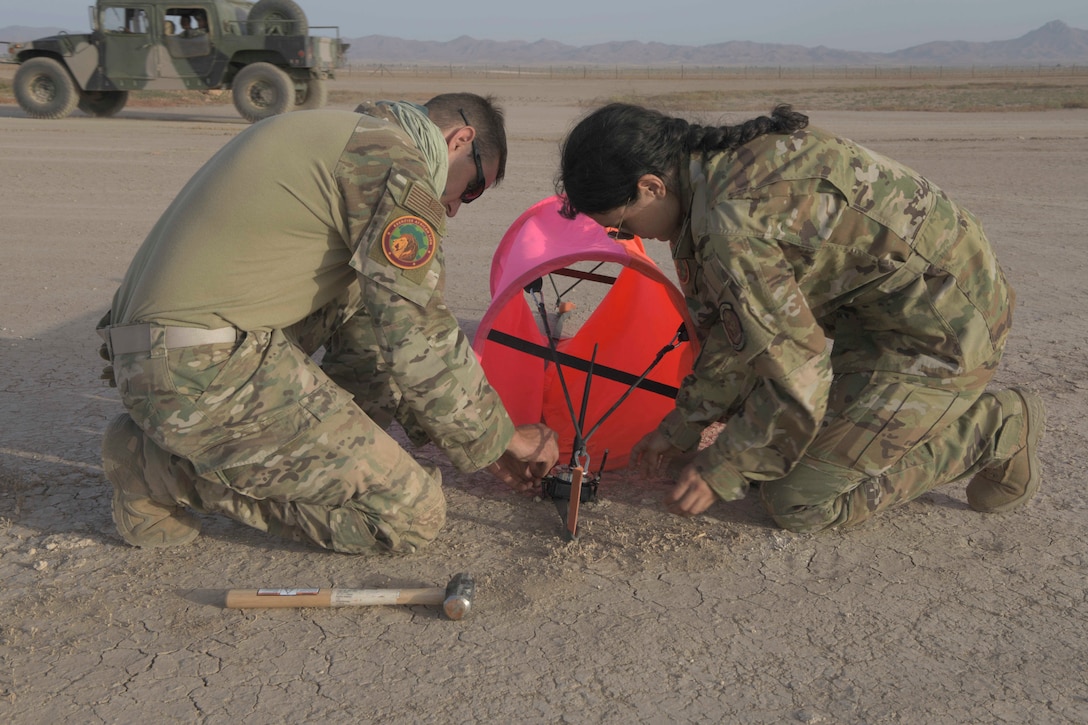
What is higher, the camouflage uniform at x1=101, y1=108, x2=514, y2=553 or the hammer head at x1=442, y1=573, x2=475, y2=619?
the camouflage uniform at x1=101, y1=108, x2=514, y2=553

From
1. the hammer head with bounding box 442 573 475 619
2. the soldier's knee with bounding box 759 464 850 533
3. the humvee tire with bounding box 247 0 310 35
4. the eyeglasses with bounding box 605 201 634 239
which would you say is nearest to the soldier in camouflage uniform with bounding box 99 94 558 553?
the hammer head with bounding box 442 573 475 619

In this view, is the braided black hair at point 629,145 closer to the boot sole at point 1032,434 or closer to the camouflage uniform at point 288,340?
the camouflage uniform at point 288,340

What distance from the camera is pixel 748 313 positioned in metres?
2.35

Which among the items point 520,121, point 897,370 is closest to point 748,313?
point 897,370

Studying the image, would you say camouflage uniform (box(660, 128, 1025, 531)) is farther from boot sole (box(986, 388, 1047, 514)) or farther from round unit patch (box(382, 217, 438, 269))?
round unit patch (box(382, 217, 438, 269))

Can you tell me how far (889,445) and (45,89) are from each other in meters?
15.9

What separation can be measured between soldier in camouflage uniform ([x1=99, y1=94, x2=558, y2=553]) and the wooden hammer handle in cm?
26

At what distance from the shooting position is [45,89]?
15.0m

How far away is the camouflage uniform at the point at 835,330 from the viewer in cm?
239

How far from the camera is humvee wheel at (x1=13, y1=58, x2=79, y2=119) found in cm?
1475

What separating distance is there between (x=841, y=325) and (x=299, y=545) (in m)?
1.81

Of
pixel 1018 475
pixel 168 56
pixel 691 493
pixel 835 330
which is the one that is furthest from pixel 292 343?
pixel 168 56

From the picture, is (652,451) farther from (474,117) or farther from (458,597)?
(474,117)

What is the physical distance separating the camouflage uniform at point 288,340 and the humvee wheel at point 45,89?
1446 cm
